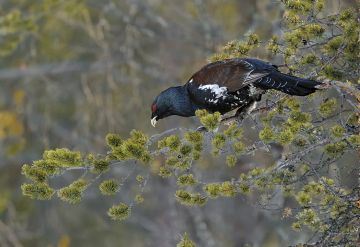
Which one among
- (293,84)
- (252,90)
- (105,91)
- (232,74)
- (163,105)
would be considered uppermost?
(105,91)

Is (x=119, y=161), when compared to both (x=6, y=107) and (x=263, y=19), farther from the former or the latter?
(x=6, y=107)

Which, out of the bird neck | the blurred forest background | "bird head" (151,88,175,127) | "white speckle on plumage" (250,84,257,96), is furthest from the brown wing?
the blurred forest background

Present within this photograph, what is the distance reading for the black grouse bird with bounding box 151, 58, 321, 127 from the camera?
5691 mm

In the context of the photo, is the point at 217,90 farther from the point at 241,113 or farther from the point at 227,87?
the point at 241,113

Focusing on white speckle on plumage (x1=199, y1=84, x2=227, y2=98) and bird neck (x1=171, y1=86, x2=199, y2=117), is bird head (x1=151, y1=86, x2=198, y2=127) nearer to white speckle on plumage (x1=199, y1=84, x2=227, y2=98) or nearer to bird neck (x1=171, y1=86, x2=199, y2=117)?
bird neck (x1=171, y1=86, x2=199, y2=117)

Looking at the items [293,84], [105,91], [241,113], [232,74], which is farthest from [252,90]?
[105,91]

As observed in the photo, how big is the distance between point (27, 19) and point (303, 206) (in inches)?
215

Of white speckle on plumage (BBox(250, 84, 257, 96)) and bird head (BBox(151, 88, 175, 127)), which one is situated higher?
bird head (BBox(151, 88, 175, 127))

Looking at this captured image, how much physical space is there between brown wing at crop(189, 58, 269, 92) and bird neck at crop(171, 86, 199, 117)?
45 centimetres

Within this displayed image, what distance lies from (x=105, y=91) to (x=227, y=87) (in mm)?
7771

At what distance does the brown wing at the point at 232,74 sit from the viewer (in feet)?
19.1

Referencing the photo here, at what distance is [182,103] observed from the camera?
6457 mm

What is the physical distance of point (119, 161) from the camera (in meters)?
5.05

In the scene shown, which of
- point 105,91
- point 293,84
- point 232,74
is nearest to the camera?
point 293,84
